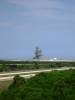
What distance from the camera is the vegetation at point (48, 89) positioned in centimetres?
927

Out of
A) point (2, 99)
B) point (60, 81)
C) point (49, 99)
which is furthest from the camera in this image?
point (2, 99)

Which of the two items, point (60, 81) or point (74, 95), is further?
point (60, 81)

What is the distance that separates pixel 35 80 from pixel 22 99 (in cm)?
119

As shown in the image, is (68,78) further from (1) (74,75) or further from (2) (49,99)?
(2) (49,99)

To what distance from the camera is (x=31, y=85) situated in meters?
10.3

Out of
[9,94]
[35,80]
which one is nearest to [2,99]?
[9,94]

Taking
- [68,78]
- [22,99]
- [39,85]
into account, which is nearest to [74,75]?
[68,78]

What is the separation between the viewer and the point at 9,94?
10.3m

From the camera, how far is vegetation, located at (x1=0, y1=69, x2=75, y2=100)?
9.27m

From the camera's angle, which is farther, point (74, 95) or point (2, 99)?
point (2, 99)

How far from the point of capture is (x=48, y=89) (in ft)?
31.8

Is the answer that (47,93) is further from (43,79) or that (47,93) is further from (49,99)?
(43,79)

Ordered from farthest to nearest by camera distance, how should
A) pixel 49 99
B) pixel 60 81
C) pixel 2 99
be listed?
pixel 2 99
pixel 60 81
pixel 49 99

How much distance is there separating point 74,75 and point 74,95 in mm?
1037
